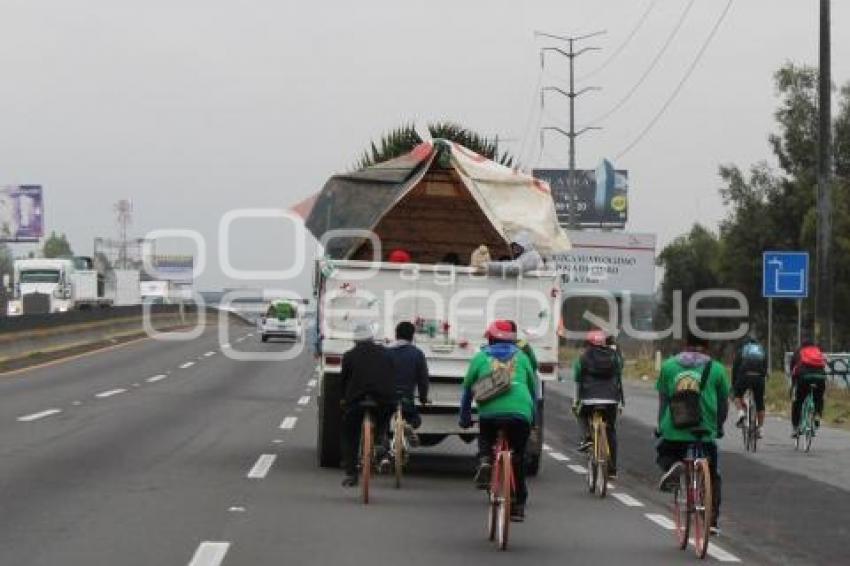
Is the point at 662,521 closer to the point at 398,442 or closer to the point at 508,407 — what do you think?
the point at 508,407

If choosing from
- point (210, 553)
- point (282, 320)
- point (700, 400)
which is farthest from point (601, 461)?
point (282, 320)

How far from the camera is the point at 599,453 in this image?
1480 cm

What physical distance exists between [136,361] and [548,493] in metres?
29.9

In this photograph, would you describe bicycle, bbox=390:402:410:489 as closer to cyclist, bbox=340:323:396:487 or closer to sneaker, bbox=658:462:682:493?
cyclist, bbox=340:323:396:487

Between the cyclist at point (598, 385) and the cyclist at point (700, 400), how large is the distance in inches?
145

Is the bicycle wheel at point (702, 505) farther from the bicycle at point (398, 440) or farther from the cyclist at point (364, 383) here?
the bicycle at point (398, 440)

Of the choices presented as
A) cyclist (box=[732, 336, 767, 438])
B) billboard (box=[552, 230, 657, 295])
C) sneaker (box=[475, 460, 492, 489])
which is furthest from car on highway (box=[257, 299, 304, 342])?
sneaker (box=[475, 460, 492, 489])

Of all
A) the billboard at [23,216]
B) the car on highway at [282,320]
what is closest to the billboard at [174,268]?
the billboard at [23,216]

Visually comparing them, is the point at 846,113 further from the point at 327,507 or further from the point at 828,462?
the point at 327,507

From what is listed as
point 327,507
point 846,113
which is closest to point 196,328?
point 846,113

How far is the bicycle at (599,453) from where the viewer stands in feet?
48.4

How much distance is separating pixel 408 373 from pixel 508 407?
313cm

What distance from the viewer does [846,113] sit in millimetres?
63500

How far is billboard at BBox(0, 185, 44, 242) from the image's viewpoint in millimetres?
110500
